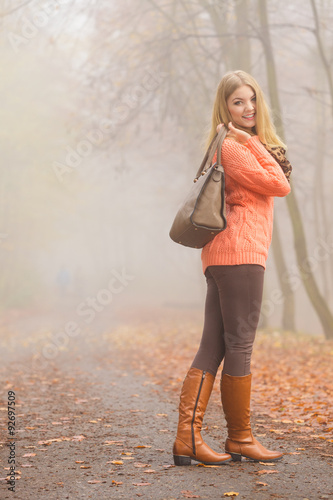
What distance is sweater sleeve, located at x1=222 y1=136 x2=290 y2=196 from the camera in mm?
3400

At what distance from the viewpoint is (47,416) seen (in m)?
5.20

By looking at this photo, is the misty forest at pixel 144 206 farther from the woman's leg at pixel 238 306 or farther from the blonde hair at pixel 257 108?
the woman's leg at pixel 238 306

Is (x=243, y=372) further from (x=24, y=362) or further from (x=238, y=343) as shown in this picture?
(x=24, y=362)

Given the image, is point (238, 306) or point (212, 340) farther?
point (212, 340)

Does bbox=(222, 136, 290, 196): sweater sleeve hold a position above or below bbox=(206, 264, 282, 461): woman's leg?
above

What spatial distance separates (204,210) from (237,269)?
397 mm

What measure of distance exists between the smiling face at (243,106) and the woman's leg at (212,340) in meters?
0.92

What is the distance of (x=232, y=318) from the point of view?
349 cm

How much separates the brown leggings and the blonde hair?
2.55 ft

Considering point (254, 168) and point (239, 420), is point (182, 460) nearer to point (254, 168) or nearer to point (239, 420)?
point (239, 420)

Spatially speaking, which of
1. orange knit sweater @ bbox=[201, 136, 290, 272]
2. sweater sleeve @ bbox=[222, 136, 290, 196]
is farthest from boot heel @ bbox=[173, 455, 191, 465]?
sweater sleeve @ bbox=[222, 136, 290, 196]

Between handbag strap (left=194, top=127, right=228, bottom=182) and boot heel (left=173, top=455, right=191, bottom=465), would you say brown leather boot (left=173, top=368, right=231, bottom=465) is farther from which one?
handbag strap (left=194, top=127, right=228, bottom=182)

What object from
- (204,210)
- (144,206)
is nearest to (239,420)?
(204,210)

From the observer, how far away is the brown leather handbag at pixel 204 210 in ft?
11.0
